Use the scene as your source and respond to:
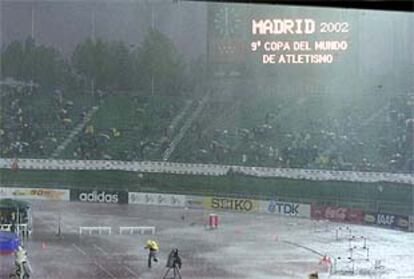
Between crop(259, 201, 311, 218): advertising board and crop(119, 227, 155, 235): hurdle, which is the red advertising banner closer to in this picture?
crop(259, 201, 311, 218): advertising board

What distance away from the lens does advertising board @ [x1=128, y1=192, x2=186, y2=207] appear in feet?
29.2

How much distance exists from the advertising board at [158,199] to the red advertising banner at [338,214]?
1625 millimetres

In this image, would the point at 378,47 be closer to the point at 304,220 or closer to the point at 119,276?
the point at 304,220

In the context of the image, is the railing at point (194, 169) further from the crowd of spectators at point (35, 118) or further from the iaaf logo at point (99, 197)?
the iaaf logo at point (99, 197)

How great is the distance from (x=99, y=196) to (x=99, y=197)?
1 centimetres

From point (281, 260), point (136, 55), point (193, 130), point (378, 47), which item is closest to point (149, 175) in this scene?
point (193, 130)

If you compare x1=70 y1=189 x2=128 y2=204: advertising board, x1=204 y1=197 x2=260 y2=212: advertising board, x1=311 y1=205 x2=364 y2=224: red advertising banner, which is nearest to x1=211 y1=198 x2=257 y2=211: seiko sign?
x1=204 y1=197 x2=260 y2=212: advertising board

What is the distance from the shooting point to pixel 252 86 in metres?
9.24

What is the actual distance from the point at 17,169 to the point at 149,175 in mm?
1670

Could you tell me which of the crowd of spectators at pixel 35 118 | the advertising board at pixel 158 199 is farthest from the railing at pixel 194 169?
the advertising board at pixel 158 199

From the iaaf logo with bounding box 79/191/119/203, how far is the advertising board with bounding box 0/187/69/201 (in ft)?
0.67

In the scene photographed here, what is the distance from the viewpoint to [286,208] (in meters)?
8.35

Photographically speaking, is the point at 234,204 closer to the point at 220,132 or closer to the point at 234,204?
the point at 234,204

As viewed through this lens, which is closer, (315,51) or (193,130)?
(315,51)
